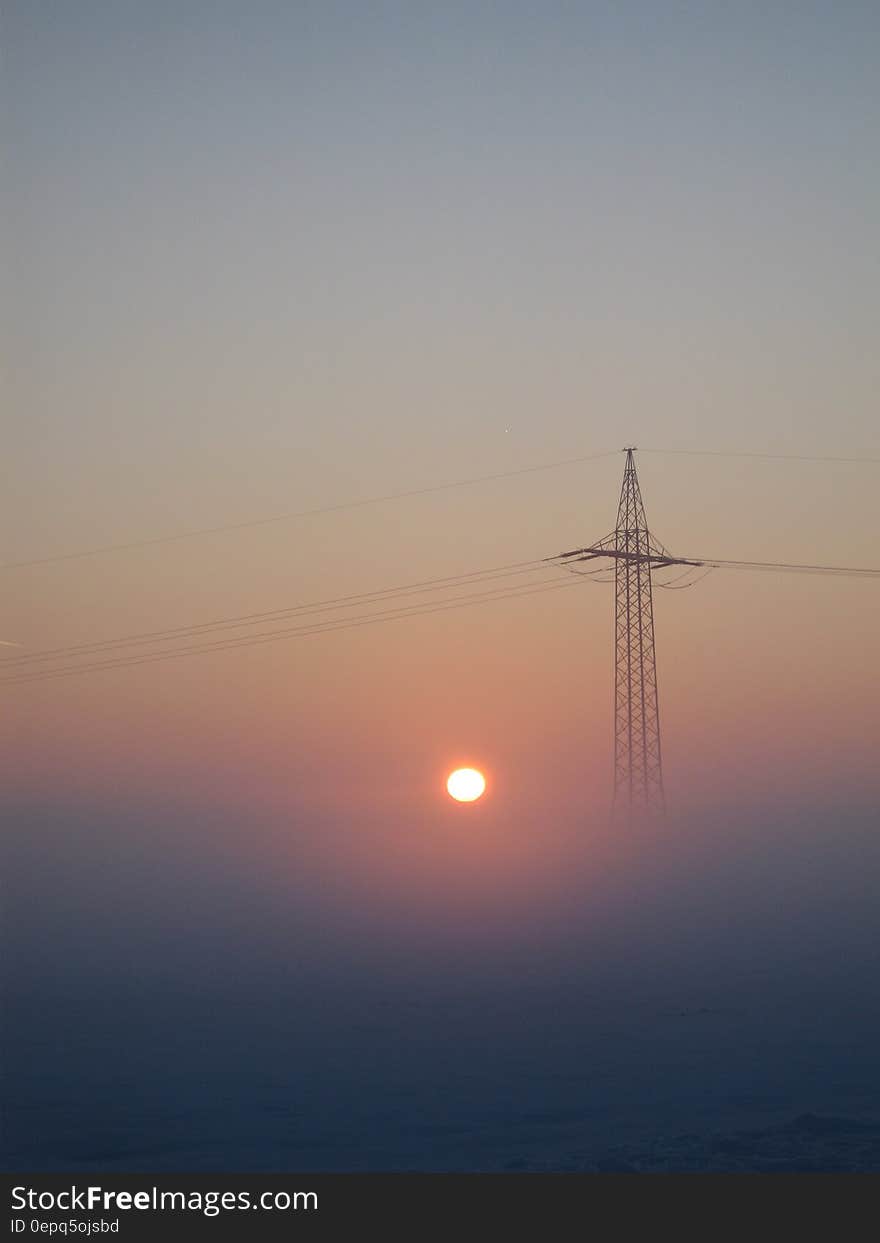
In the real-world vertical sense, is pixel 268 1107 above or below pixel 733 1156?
above

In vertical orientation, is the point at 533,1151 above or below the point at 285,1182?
above

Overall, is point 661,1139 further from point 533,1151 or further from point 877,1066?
point 877,1066

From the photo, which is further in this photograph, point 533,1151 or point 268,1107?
point 268,1107

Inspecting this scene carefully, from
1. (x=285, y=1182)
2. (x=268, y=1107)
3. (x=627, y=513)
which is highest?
(x=627, y=513)

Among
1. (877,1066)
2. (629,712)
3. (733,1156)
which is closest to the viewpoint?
(733,1156)

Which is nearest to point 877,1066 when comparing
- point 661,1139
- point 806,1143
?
point 806,1143

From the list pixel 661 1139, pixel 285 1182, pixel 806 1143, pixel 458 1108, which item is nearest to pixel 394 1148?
pixel 458 1108

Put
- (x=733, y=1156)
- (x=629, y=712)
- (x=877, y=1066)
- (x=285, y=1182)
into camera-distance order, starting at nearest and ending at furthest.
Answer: (x=285, y=1182) → (x=733, y=1156) → (x=629, y=712) → (x=877, y=1066)

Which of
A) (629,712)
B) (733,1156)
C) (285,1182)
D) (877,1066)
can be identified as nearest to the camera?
(285,1182)

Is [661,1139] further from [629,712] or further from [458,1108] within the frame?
[629,712]
